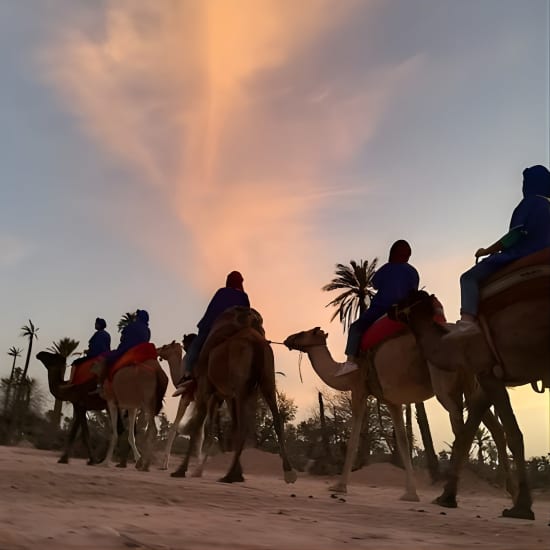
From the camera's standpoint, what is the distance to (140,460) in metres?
11.2

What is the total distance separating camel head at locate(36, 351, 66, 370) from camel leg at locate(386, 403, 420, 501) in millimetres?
8591

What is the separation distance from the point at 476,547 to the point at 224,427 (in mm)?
27191

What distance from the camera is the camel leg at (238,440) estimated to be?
25.5ft

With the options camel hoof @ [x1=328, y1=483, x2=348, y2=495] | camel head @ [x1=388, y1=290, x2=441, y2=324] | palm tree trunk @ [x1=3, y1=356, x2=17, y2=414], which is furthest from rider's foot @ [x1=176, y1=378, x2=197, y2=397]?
palm tree trunk @ [x1=3, y1=356, x2=17, y2=414]

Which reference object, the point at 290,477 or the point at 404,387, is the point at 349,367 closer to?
the point at 404,387

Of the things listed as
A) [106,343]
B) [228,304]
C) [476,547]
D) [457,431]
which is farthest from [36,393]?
[476,547]

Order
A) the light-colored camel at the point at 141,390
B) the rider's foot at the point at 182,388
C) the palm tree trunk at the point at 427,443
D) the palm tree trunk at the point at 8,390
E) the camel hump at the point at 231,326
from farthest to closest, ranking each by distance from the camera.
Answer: the palm tree trunk at the point at 8,390, the palm tree trunk at the point at 427,443, the rider's foot at the point at 182,388, the light-colored camel at the point at 141,390, the camel hump at the point at 231,326

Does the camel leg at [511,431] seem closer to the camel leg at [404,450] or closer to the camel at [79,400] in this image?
the camel leg at [404,450]

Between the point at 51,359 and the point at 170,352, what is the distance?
9.03 ft

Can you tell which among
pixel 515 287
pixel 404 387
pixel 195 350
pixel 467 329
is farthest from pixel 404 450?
pixel 195 350

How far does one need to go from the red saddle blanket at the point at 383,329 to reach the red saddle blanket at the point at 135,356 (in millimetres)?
5223

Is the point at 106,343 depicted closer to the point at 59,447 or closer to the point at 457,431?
the point at 457,431

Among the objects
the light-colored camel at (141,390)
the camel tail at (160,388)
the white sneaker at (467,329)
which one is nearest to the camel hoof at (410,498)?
the white sneaker at (467,329)

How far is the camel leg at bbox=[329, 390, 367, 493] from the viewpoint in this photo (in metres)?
7.95
